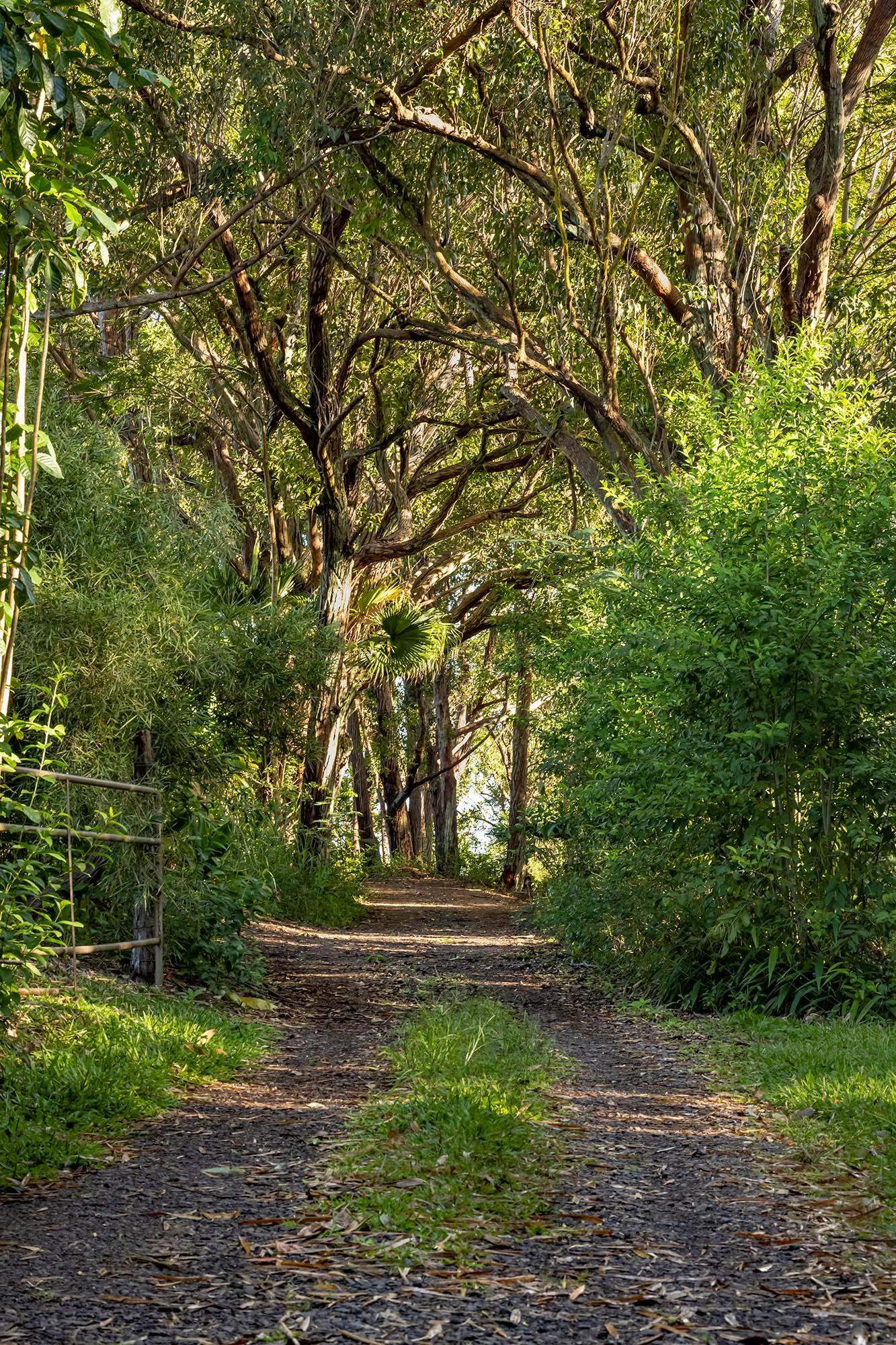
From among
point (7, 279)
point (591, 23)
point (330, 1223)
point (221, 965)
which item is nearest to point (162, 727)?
point (221, 965)

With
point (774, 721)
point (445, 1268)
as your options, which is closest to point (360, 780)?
point (774, 721)

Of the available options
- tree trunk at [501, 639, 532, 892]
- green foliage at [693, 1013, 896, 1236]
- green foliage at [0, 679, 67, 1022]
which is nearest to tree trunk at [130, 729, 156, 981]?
green foliage at [0, 679, 67, 1022]

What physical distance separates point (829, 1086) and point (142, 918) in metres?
4.38

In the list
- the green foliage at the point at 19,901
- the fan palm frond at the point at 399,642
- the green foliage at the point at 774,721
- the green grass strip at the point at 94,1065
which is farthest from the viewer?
the fan palm frond at the point at 399,642

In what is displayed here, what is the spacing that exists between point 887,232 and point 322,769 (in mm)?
9841

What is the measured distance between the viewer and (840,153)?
10664 millimetres

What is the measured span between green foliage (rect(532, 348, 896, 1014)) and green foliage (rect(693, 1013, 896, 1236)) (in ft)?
2.06

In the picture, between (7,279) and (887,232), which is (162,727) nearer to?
(7,279)

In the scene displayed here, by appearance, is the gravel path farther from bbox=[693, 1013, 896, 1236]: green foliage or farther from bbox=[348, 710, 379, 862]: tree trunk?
bbox=[348, 710, 379, 862]: tree trunk

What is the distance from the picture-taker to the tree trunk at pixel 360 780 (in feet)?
79.8

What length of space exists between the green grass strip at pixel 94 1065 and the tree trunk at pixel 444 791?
1817 cm

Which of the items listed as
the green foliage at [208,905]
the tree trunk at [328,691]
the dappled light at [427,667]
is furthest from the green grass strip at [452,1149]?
the tree trunk at [328,691]

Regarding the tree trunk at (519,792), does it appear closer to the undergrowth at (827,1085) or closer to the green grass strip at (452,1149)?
the undergrowth at (827,1085)

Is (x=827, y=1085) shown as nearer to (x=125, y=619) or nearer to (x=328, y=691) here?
(x=125, y=619)
